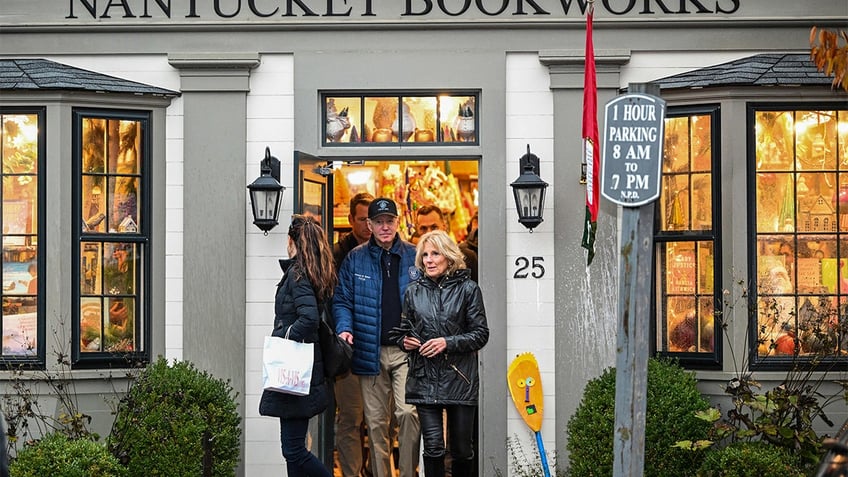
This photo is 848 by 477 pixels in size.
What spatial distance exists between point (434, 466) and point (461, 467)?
19 centimetres

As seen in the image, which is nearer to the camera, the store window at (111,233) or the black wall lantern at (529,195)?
the black wall lantern at (529,195)

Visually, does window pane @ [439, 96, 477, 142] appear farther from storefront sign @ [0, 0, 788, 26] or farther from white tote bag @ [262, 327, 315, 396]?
white tote bag @ [262, 327, 315, 396]

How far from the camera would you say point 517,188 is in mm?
9312

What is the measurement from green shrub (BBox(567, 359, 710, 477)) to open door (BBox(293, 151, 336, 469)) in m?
2.04

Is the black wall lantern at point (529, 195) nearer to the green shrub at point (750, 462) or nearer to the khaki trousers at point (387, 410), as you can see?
the khaki trousers at point (387, 410)

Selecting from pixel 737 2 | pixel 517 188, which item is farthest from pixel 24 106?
pixel 737 2

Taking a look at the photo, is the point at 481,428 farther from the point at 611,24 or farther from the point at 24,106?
the point at 24,106

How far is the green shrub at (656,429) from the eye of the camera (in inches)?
340

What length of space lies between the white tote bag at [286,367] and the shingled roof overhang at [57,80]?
8.34ft

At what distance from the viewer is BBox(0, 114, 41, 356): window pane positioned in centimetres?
938

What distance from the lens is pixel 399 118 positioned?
31.9 ft

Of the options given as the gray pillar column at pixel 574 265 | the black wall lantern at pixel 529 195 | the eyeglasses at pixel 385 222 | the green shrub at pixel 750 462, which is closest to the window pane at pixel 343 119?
the eyeglasses at pixel 385 222

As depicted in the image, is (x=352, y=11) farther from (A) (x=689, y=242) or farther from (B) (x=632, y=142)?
(B) (x=632, y=142)

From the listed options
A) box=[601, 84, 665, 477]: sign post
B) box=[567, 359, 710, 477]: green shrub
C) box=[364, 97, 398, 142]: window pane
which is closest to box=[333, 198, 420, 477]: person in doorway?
box=[364, 97, 398, 142]: window pane
